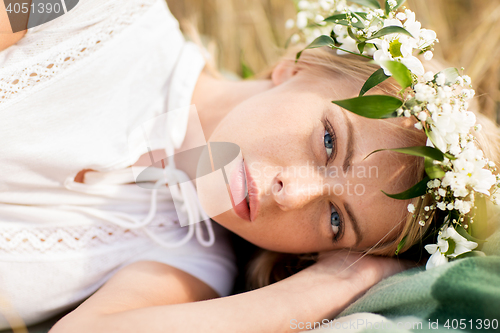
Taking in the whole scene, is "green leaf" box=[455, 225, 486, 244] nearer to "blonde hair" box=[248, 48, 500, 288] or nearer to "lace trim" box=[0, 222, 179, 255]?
"blonde hair" box=[248, 48, 500, 288]

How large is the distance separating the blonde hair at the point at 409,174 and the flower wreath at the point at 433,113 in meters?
0.05

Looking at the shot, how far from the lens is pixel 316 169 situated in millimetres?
864

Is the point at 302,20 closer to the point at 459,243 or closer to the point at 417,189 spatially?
the point at 417,189

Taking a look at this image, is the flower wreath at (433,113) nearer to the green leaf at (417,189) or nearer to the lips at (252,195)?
the green leaf at (417,189)

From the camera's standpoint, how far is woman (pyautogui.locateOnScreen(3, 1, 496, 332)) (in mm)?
824

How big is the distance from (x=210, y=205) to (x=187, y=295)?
294 mm

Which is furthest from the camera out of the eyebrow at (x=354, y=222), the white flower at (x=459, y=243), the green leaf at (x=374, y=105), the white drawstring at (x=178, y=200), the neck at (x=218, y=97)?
the neck at (x=218, y=97)

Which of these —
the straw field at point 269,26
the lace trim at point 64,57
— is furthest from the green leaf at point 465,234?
the straw field at point 269,26

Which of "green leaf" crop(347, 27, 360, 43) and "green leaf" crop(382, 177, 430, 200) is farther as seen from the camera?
"green leaf" crop(347, 27, 360, 43)

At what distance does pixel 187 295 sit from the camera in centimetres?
104

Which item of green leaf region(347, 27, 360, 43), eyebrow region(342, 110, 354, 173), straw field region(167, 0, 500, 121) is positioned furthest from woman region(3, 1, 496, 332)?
straw field region(167, 0, 500, 121)

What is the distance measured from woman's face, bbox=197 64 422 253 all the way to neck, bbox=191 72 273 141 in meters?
0.20

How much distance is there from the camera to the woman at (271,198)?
32.4 inches

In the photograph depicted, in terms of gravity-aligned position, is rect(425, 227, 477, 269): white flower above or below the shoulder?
below
